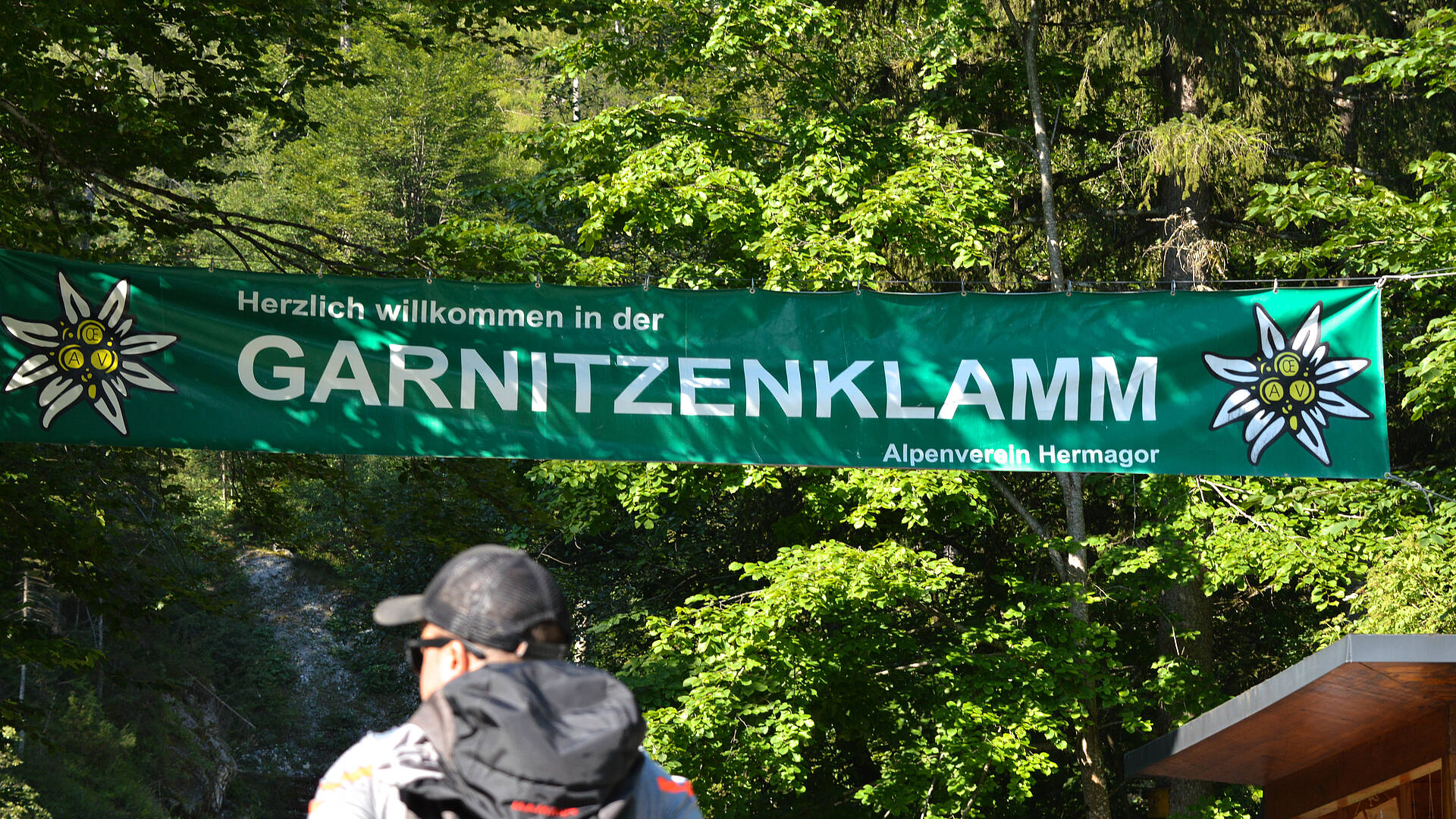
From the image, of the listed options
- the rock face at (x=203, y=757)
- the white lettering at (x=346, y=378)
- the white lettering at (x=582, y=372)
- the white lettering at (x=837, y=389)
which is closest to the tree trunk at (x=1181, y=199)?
the white lettering at (x=837, y=389)

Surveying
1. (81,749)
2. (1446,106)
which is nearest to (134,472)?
(1446,106)

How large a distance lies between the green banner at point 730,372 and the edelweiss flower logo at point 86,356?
11 mm

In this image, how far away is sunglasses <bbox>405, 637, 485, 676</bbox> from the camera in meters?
1.91

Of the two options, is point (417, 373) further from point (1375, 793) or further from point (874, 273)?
point (874, 273)

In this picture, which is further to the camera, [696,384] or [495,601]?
[696,384]

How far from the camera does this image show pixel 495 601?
6.21ft

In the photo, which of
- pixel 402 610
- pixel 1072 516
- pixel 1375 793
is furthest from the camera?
pixel 1072 516

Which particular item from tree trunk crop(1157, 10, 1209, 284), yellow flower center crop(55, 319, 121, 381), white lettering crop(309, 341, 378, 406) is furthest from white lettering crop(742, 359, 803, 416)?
tree trunk crop(1157, 10, 1209, 284)

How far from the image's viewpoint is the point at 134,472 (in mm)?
10891

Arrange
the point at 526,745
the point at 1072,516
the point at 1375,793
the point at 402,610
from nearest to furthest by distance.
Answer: the point at 526,745, the point at 402,610, the point at 1375,793, the point at 1072,516

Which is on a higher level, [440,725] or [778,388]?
[778,388]

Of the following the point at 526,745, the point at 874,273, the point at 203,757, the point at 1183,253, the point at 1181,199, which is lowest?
the point at 203,757

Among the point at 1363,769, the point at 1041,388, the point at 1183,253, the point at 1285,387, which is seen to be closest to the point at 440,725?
the point at 1041,388

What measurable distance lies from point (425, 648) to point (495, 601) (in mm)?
153
